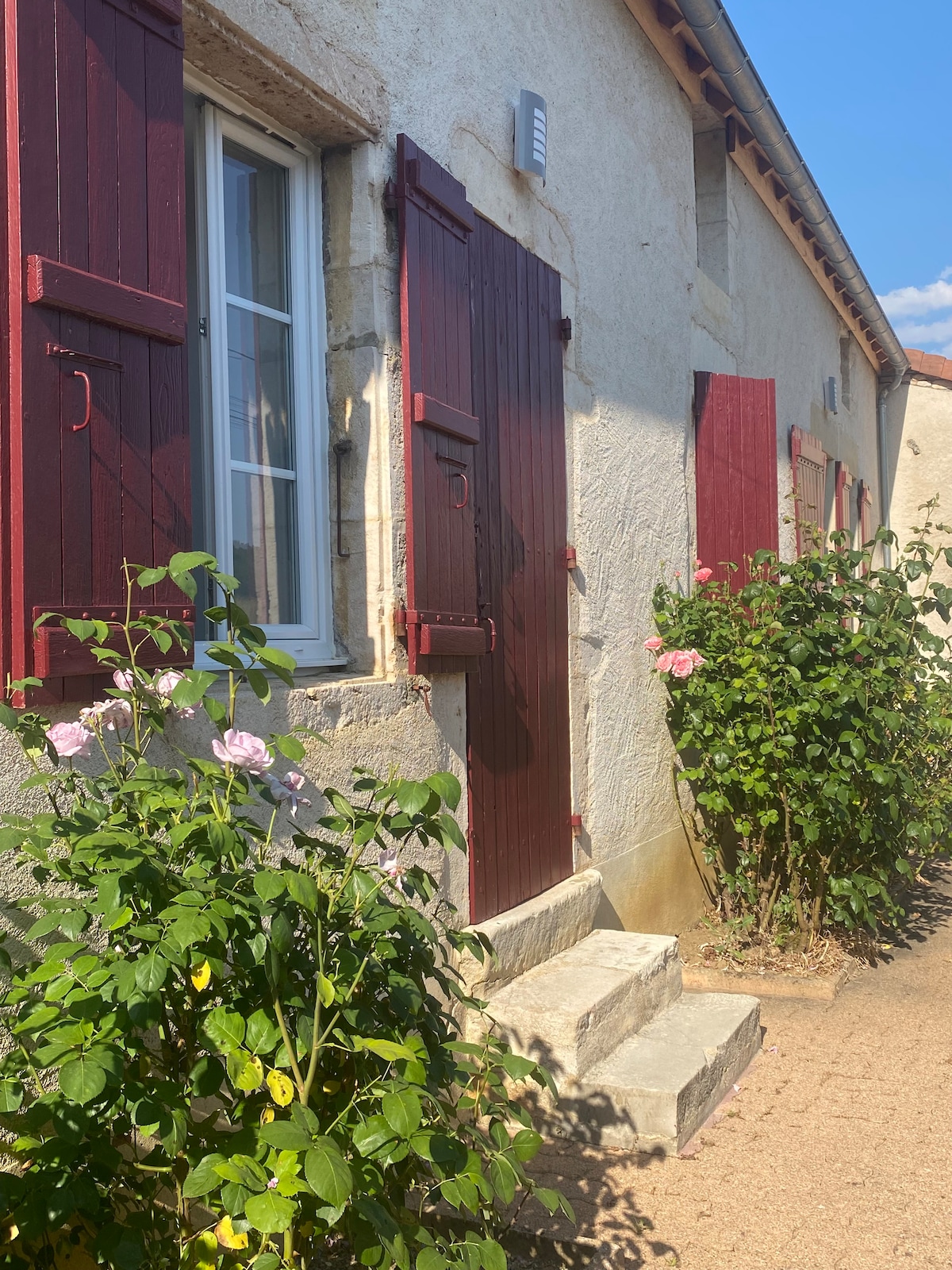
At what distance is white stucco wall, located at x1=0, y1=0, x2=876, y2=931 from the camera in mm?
3096


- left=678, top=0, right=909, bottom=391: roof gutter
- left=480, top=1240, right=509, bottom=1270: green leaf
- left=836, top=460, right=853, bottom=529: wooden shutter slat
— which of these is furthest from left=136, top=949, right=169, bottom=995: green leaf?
left=836, top=460, right=853, bottom=529: wooden shutter slat

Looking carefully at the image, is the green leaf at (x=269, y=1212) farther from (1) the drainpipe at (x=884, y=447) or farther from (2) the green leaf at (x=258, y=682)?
(1) the drainpipe at (x=884, y=447)

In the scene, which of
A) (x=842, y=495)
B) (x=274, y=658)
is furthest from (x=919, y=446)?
(x=274, y=658)

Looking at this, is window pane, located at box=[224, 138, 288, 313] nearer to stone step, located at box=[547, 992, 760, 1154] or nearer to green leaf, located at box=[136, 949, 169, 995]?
green leaf, located at box=[136, 949, 169, 995]

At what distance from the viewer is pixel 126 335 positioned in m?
2.22

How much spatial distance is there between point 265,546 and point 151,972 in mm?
1689

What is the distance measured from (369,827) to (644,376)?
3.70 meters

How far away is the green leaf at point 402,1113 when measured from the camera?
5.06 ft

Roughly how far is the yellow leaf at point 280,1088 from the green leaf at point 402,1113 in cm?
14

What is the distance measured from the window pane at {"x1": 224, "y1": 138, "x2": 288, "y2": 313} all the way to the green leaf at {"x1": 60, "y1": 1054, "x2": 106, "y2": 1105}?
209 centimetres

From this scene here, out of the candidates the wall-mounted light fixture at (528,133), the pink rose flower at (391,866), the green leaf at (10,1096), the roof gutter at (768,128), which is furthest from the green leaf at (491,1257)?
the roof gutter at (768,128)

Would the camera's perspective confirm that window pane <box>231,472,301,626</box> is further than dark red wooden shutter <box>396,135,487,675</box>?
No

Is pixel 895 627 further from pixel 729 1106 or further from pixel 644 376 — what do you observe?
pixel 729 1106

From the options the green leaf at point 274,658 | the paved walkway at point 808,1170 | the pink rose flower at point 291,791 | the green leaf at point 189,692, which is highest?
the green leaf at point 274,658
